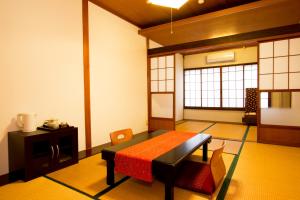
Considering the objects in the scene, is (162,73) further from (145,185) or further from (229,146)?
(145,185)

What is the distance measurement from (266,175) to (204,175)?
0.84 metres

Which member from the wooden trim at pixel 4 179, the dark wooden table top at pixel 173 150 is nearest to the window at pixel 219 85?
the dark wooden table top at pixel 173 150

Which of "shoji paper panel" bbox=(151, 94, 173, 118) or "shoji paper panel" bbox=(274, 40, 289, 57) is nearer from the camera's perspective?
"shoji paper panel" bbox=(274, 40, 289, 57)

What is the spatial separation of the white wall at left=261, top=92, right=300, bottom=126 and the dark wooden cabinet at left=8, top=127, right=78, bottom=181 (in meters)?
3.70

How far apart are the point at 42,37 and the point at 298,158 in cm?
433

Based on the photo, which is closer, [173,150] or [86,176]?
[173,150]

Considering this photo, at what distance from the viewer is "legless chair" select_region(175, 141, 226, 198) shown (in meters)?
1.83

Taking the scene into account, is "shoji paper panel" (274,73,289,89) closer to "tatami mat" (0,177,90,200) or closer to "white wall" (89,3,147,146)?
"white wall" (89,3,147,146)

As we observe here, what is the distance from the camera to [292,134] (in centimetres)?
347

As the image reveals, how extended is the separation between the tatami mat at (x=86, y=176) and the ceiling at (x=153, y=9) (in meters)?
2.96

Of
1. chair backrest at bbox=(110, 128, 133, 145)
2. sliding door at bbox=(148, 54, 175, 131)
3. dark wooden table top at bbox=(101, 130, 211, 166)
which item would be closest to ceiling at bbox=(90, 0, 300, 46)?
sliding door at bbox=(148, 54, 175, 131)

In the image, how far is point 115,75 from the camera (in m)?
3.98

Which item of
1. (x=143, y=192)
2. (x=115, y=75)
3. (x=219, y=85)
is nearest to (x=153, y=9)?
(x=115, y=75)

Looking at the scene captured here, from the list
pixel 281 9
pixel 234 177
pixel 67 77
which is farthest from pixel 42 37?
pixel 281 9
